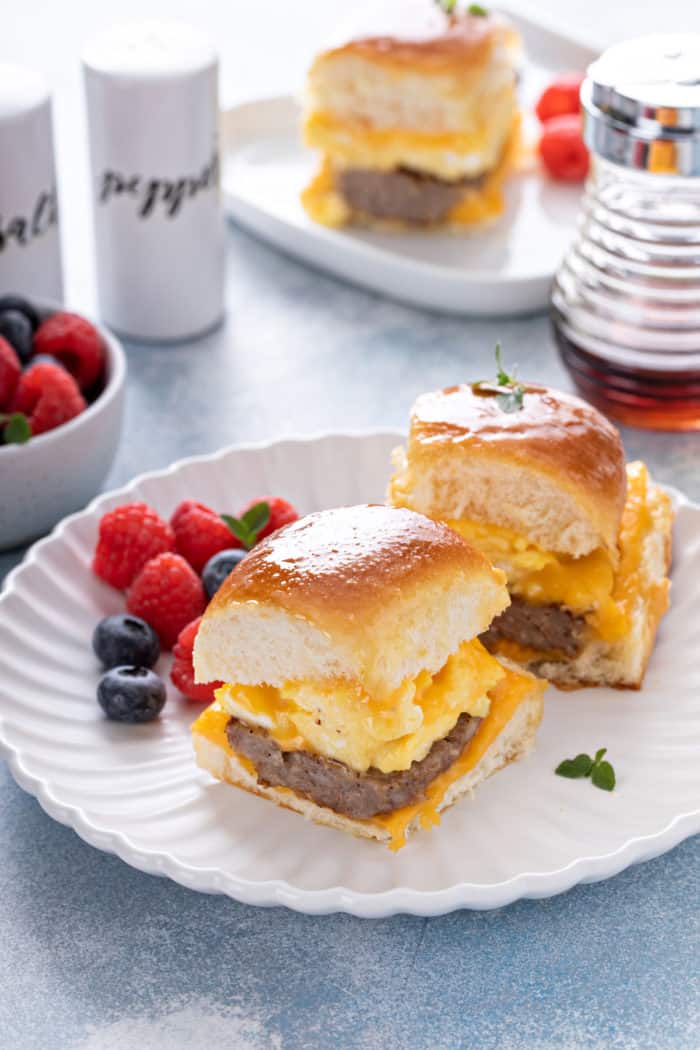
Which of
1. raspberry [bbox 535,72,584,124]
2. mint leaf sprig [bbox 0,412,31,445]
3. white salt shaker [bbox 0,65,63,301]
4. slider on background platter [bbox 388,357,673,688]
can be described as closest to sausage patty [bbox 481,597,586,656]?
slider on background platter [bbox 388,357,673,688]

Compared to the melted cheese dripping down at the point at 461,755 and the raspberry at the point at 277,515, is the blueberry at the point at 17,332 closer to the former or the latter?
the raspberry at the point at 277,515

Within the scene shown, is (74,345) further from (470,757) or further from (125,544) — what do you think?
(470,757)

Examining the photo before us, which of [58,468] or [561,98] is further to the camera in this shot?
[561,98]

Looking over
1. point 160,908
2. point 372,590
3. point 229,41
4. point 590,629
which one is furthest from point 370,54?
point 160,908

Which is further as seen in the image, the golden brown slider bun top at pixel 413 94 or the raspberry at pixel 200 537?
the golden brown slider bun top at pixel 413 94

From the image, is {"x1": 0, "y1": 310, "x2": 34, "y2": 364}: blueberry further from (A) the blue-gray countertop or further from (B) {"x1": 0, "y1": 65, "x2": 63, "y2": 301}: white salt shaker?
(A) the blue-gray countertop

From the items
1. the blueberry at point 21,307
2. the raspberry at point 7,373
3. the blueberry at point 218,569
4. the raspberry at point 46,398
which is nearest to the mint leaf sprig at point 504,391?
the blueberry at point 218,569

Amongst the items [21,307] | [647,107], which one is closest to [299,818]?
[21,307]
